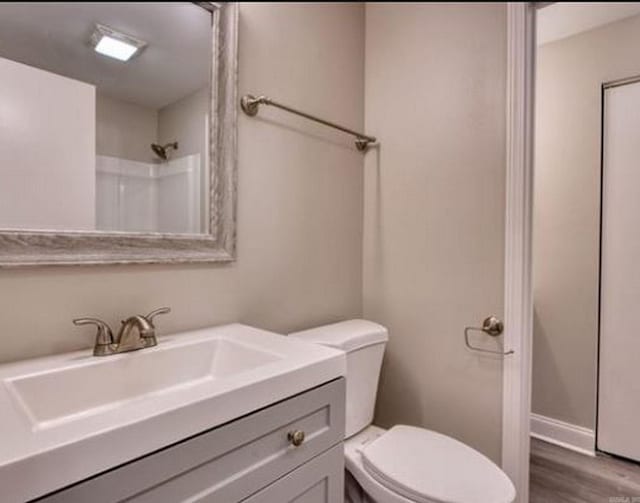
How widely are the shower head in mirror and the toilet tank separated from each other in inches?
30.0

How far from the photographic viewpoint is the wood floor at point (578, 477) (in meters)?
1.28

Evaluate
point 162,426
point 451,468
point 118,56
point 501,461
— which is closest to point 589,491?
point 501,461

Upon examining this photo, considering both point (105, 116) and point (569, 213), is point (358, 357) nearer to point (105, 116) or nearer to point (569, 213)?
point (569, 213)

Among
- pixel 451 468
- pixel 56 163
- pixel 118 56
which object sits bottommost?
pixel 451 468

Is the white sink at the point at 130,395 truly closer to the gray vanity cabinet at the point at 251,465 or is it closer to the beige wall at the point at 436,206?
the gray vanity cabinet at the point at 251,465

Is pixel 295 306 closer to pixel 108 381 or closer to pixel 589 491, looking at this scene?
pixel 108 381

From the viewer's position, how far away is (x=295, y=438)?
853 mm

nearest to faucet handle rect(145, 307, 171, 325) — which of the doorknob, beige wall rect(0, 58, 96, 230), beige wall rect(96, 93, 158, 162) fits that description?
beige wall rect(0, 58, 96, 230)

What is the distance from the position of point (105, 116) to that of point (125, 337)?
619 mm

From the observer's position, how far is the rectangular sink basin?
815mm

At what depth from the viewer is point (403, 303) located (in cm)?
171

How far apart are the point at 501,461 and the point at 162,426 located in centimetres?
132

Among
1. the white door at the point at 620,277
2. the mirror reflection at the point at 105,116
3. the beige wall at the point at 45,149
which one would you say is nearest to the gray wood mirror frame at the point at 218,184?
the mirror reflection at the point at 105,116

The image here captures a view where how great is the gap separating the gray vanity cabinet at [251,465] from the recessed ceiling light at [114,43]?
3.53 ft
